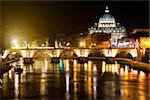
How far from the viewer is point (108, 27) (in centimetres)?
8362

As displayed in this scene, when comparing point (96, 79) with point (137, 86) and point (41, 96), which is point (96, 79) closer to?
point (137, 86)

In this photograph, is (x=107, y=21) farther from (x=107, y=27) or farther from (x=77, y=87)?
(x=77, y=87)

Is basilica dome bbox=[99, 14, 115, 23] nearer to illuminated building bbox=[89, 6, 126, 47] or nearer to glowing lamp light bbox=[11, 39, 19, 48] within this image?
illuminated building bbox=[89, 6, 126, 47]

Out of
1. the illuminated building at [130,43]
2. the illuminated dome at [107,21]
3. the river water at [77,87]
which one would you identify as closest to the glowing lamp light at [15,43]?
the illuminated building at [130,43]

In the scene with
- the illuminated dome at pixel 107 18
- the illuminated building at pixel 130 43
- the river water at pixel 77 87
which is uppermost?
the illuminated dome at pixel 107 18

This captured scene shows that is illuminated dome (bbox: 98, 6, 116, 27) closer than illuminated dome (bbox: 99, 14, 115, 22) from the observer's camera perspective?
Yes

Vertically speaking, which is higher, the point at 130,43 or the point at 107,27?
the point at 107,27

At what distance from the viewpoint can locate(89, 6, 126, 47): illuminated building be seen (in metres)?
80.2

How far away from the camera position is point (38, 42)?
63219 mm

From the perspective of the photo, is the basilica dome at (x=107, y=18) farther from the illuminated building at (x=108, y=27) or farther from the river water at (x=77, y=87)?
the river water at (x=77, y=87)

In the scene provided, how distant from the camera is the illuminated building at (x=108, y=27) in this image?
80231 millimetres

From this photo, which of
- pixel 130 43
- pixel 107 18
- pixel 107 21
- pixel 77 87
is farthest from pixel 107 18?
pixel 77 87

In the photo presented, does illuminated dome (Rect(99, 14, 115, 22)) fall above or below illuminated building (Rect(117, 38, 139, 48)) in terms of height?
above

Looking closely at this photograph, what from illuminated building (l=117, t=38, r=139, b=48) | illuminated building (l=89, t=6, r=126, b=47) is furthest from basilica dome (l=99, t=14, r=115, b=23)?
illuminated building (l=117, t=38, r=139, b=48)
